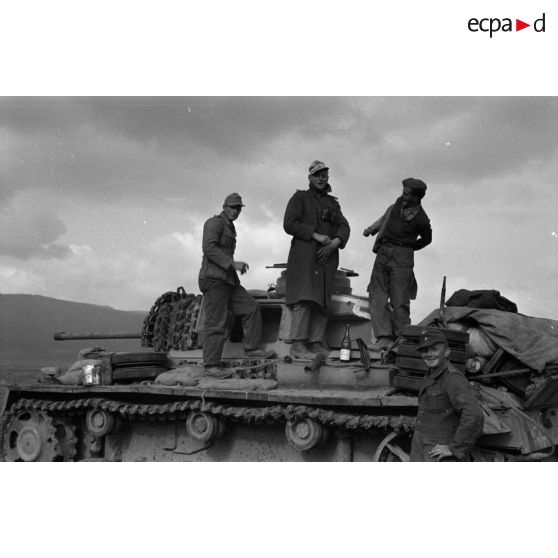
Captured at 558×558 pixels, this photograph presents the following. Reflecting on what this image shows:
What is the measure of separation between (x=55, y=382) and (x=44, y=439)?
2.58 ft

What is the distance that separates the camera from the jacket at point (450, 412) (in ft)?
20.1

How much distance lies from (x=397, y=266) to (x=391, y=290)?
1.03 ft

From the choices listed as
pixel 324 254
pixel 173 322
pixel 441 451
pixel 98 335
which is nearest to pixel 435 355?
pixel 441 451

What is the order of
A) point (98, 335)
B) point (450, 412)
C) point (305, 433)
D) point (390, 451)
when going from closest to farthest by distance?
point (450, 412) < point (390, 451) < point (305, 433) < point (98, 335)

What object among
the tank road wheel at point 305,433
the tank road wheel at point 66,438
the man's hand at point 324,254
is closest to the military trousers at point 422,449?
the tank road wheel at point 305,433

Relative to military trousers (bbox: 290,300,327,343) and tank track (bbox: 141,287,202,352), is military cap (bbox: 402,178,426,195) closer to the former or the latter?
military trousers (bbox: 290,300,327,343)

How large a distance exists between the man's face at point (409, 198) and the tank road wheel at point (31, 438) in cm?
561

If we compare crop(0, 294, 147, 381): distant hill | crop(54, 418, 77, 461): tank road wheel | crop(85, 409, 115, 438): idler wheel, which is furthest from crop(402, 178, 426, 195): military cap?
crop(0, 294, 147, 381): distant hill

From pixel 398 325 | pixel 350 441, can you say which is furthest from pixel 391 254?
pixel 350 441

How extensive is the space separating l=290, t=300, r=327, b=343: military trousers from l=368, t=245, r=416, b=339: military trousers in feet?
2.29

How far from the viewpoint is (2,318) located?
99.0ft

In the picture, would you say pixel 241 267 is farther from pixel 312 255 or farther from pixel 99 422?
pixel 99 422

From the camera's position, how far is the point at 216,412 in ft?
27.7

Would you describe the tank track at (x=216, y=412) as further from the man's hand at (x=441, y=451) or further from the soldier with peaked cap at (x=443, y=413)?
A: the man's hand at (x=441, y=451)
